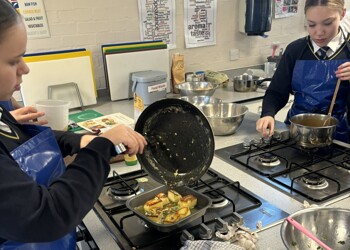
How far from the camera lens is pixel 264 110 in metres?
1.55

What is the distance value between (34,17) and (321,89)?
4.89ft

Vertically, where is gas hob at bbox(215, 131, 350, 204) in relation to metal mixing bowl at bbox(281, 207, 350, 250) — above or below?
below

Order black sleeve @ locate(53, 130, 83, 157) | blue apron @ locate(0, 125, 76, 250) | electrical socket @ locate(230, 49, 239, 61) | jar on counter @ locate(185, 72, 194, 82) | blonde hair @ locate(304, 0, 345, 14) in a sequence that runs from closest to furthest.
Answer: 1. blue apron @ locate(0, 125, 76, 250)
2. black sleeve @ locate(53, 130, 83, 157)
3. blonde hair @ locate(304, 0, 345, 14)
4. jar on counter @ locate(185, 72, 194, 82)
5. electrical socket @ locate(230, 49, 239, 61)

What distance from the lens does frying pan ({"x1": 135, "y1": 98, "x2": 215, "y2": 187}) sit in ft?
3.15

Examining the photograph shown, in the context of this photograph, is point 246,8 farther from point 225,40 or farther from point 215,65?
point 215,65

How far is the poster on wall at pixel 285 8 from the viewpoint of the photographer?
257 cm

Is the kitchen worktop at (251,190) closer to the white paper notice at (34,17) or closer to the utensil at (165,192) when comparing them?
the utensil at (165,192)

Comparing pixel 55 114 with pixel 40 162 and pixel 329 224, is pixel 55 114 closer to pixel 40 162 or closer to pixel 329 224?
Answer: pixel 40 162

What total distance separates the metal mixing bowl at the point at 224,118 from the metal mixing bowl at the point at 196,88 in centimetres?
25

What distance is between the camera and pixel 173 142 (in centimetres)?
100

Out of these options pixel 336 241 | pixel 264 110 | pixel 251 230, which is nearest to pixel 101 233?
pixel 251 230

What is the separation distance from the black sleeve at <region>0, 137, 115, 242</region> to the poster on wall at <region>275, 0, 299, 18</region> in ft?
7.44

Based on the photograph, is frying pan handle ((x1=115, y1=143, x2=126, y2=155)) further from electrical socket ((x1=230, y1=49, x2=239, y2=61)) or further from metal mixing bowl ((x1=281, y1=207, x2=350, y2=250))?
electrical socket ((x1=230, y1=49, x2=239, y2=61))

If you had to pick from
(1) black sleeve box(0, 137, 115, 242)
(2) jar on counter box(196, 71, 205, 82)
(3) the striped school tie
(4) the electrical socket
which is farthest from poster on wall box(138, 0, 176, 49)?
(1) black sleeve box(0, 137, 115, 242)
